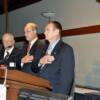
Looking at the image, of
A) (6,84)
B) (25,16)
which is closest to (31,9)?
(25,16)

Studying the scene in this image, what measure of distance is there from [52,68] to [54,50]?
20 centimetres

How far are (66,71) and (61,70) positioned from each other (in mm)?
65

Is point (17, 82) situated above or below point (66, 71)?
above

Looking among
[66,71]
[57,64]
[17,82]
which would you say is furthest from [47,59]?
[17,82]

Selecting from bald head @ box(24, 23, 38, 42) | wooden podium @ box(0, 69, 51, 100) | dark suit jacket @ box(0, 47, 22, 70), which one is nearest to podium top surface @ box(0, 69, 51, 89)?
wooden podium @ box(0, 69, 51, 100)

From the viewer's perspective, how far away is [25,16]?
9117 millimetres

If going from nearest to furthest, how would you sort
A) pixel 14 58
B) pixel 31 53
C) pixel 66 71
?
pixel 66 71
pixel 31 53
pixel 14 58

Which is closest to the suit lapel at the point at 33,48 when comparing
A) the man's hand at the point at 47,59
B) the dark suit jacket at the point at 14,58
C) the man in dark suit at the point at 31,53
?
the man in dark suit at the point at 31,53

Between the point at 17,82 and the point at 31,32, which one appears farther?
the point at 31,32

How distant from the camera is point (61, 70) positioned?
2.75 meters

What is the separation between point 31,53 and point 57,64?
93cm

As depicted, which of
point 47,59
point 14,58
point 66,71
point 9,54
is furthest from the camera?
point 9,54

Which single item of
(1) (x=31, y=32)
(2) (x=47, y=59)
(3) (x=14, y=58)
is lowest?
(3) (x=14, y=58)

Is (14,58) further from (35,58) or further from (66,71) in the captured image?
(66,71)
